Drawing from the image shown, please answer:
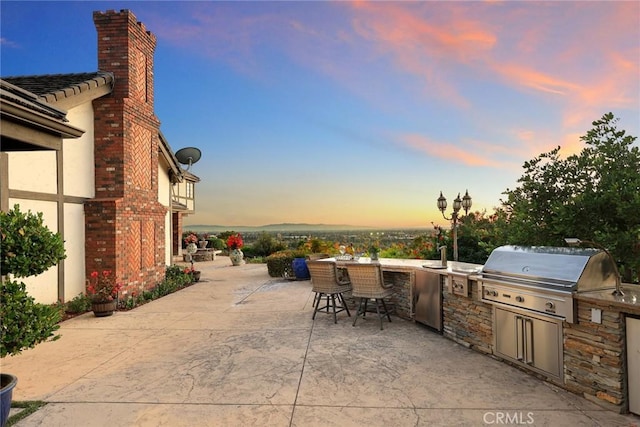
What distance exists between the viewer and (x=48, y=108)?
356 centimetres

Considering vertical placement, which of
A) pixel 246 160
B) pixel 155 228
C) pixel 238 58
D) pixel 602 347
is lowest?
pixel 602 347

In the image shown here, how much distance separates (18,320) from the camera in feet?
8.99

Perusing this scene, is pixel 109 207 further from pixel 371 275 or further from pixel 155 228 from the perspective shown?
pixel 371 275

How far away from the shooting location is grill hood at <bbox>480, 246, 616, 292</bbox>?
322cm

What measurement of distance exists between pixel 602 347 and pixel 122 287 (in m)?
7.87

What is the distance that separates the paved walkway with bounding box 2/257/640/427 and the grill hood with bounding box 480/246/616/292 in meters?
1.02

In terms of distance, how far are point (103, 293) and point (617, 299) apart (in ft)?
24.8

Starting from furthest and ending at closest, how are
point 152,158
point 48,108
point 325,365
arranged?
point 152,158
point 325,365
point 48,108

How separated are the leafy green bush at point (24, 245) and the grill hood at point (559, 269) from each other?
4.56 meters

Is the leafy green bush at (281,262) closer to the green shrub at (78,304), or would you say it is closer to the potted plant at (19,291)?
the green shrub at (78,304)

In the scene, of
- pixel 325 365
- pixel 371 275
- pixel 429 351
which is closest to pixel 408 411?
pixel 325 365

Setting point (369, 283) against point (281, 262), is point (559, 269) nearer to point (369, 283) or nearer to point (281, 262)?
→ point (369, 283)

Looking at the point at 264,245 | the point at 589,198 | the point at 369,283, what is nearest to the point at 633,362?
the point at 589,198

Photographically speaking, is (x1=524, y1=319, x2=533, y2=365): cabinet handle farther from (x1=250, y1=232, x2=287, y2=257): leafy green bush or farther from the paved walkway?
(x1=250, y1=232, x2=287, y2=257): leafy green bush
